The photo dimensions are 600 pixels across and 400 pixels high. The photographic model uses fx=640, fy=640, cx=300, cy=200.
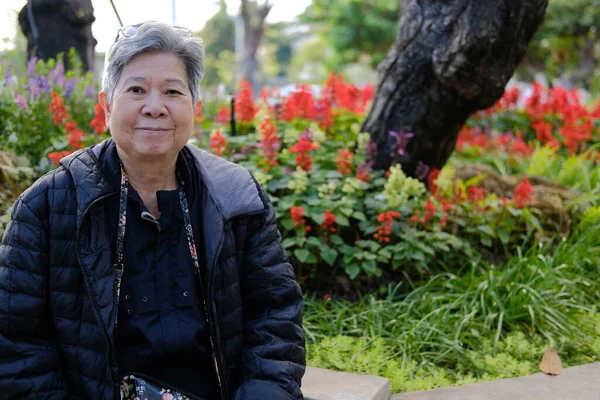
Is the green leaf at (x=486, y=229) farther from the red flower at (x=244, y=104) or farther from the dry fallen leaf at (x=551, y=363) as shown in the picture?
the red flower at (x=244, y=104)

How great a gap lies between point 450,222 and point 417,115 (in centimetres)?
69

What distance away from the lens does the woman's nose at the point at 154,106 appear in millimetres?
1840

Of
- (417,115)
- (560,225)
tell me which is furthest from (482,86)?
(560,225)

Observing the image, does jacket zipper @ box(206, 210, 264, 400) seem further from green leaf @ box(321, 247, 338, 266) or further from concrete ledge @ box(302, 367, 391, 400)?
green leaf @ box(321, 247, 338, 266)

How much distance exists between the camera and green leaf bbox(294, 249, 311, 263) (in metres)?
3.33

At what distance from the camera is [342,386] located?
2408mm

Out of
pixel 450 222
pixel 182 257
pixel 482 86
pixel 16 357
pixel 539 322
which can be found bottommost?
pixel 539 322

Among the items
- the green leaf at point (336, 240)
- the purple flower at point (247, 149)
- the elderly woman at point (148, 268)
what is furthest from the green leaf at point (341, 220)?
the elderly woman at point (148, 268)

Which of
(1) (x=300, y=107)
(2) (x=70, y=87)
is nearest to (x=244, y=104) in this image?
(1) (x=300, y=107)

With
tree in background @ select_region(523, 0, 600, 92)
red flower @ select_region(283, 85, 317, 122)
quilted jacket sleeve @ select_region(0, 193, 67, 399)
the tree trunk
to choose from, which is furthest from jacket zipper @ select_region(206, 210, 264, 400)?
the tree trunk

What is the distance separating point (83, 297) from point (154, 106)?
57cm

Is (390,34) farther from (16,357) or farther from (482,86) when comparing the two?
(16,357)

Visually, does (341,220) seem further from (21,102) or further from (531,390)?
(21,102)

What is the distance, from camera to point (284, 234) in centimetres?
363
